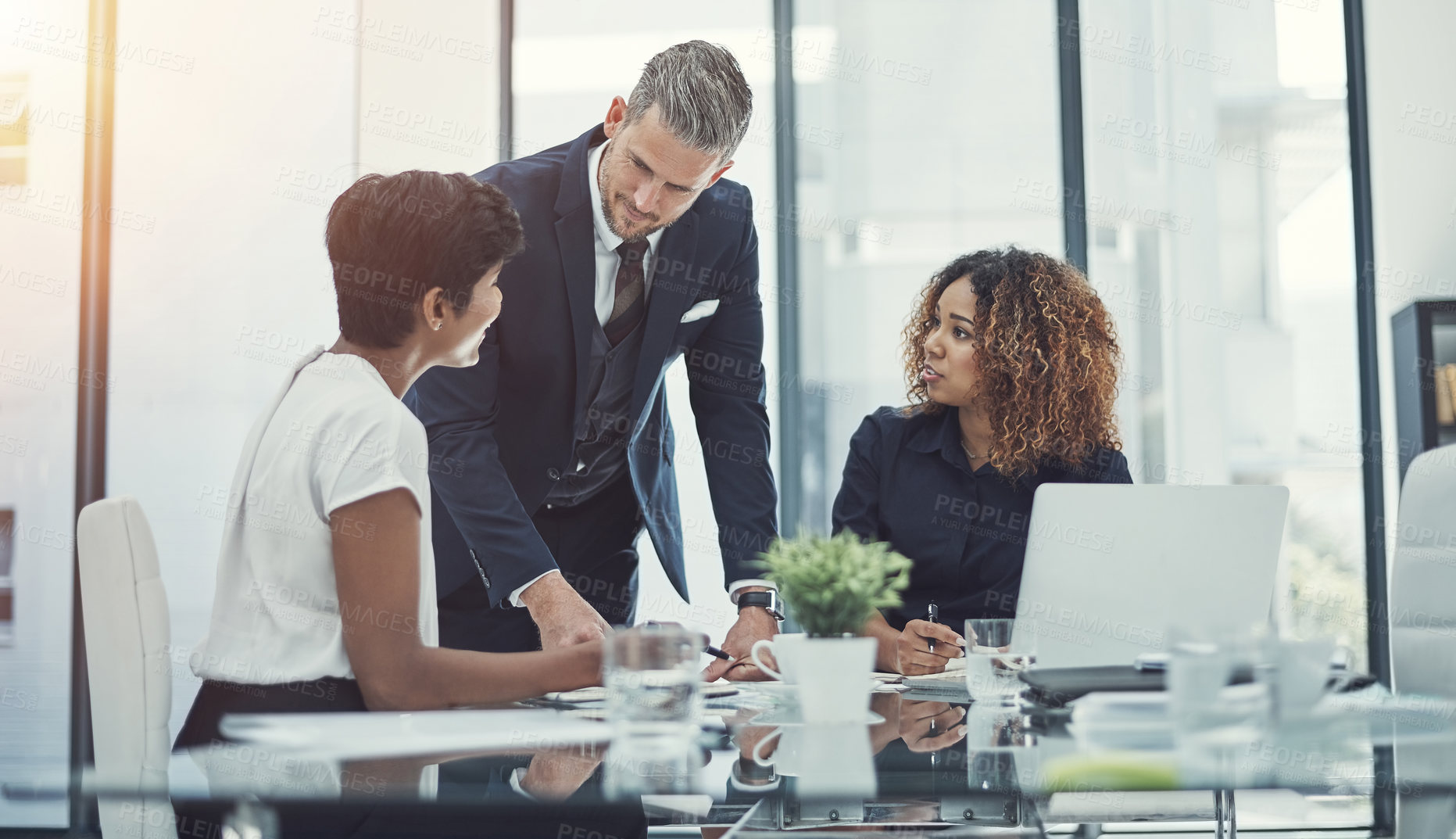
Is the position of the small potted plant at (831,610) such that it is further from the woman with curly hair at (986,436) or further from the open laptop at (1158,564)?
the woman with curly hair at (986,436)

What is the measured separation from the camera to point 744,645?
1850 millimetres

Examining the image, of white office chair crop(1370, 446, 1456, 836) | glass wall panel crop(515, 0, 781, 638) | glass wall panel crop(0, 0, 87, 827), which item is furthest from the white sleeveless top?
glass wall panel crop(515, 0, 781, 638)

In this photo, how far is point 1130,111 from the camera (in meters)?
4.21

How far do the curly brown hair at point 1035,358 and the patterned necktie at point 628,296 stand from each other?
2.13 ft

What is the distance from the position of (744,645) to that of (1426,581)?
1.12 metres

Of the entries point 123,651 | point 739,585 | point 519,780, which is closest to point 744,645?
point 739,585

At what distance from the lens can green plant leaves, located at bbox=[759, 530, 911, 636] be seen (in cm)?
111

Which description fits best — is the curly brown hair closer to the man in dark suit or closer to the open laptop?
the man in dark suit

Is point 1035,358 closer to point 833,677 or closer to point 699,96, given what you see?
point 699,96

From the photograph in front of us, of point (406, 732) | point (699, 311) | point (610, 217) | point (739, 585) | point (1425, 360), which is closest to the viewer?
point (406, 732)

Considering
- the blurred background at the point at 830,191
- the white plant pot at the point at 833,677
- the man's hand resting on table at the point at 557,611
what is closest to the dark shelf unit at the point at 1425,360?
the blurred background at the point at 830,191

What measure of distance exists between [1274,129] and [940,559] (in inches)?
114

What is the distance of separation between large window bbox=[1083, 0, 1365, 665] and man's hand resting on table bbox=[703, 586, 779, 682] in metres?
2.57

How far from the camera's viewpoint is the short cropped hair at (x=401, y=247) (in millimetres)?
1420
